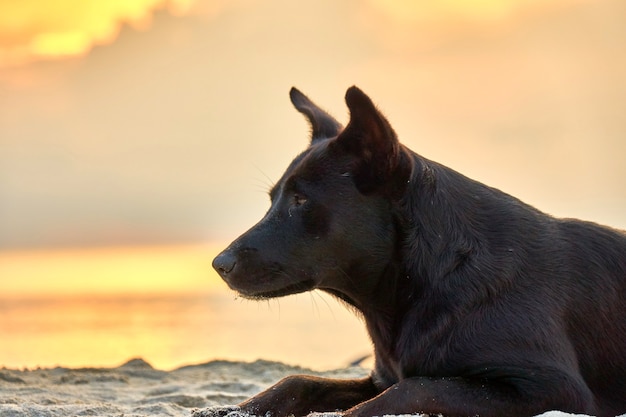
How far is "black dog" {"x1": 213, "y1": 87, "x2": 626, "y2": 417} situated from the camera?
16.9 feet

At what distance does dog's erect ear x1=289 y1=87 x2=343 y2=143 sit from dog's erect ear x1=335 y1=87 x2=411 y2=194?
2.76 ft

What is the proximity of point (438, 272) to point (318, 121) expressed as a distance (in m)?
1.45

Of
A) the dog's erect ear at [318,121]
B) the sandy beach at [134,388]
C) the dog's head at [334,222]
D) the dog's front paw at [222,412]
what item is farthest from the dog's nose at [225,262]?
the sandy beach at [134,388]

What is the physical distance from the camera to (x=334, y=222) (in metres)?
5.47

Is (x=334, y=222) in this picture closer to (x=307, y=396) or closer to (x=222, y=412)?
(x=307, y=396)

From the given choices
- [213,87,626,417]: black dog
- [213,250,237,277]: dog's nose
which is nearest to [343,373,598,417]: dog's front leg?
[213,87,626,417]: black dog

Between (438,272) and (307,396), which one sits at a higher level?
(438,272)

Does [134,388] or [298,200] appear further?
[134,388]

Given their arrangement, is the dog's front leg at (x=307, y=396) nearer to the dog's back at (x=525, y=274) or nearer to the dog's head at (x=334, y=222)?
the dog's head at (x=334, y=222)

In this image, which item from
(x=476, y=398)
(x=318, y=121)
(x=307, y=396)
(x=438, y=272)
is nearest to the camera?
(x=476, y=398)

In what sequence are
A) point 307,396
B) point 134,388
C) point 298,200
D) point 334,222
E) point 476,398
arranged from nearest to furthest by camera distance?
point 476,398 < point 334,222 < point 298,200 < point 307,396 < point 134,388

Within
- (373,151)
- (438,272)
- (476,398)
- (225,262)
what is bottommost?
(476,398)

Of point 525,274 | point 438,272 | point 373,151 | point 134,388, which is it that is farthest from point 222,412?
point 134,388

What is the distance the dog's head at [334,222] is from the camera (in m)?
5.44
